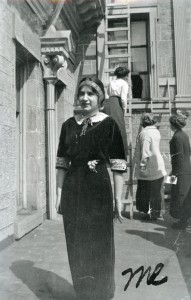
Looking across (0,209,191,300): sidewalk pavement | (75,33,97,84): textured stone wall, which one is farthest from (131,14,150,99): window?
(0,209,191,300): sidewalk pavement

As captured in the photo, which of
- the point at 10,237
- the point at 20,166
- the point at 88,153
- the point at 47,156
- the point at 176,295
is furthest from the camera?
the point at 47,156

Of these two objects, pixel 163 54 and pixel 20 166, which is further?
pixel 163 54

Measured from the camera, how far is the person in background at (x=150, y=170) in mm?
5227

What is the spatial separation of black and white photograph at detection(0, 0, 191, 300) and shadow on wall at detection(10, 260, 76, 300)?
0.02 metres

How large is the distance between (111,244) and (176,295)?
0.68 m

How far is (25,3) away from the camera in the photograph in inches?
178

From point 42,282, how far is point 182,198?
2490mm

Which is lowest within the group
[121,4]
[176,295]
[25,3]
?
[176,295]

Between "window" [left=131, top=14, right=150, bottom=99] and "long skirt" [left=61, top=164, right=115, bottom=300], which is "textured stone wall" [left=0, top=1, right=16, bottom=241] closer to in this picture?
"long skirt" [left=61, top=164, right=115, bottom=300]

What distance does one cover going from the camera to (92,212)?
241cm

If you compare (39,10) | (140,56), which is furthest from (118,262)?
(140,56)

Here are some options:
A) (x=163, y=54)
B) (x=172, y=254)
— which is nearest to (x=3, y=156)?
(x=172, y=254)

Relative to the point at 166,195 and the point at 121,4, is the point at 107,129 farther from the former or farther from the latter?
the point at 121,4

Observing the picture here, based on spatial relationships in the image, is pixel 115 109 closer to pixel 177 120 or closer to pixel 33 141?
pixel 177 120
